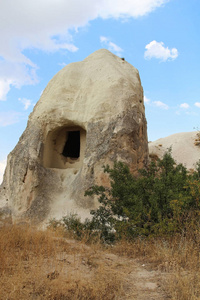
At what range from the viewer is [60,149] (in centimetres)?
998

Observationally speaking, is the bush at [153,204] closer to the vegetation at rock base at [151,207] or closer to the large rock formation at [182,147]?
the vegetation at rock base at [151,207]

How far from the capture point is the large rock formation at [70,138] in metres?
8.16

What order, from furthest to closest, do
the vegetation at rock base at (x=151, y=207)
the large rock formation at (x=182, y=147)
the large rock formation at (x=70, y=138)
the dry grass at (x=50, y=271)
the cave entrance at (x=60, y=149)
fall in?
the large rock formation at (x=182, y=147) < the cave entrance at (x=60, y=149) < the large rock formation at (x=70, y=138) < the vegetation at rock base at (x=151, y=207) < the dry grass at (x=50, y=271)

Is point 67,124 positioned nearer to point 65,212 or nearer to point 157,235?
point 65,212

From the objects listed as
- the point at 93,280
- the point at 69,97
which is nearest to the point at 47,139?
the point at 69,97

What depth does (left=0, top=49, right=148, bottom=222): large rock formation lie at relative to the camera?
26.8 ft

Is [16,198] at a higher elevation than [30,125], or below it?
below

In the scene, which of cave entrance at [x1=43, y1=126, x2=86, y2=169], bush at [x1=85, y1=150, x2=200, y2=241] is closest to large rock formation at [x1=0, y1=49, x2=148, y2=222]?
cave entrance at [x1=43, y1=126, x2=86, y2=169]

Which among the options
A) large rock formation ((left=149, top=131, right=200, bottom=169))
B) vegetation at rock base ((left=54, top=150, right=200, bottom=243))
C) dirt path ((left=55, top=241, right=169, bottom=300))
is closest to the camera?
dirt path ((left=55, top=241, right=169, bottom=300))

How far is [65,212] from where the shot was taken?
8.09m

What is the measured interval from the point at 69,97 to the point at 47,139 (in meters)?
1.62

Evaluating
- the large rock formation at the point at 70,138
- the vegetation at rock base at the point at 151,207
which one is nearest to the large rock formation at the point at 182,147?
the large rock formation at the point at 70,138

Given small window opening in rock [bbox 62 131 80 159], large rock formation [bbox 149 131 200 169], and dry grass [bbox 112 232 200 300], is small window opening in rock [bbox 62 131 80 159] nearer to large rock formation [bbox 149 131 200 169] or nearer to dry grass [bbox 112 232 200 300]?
dry grass [bbox 112 232 200 300]

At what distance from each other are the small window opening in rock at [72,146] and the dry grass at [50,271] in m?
6.04
